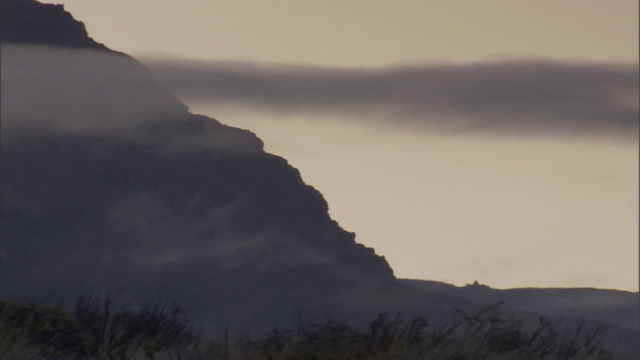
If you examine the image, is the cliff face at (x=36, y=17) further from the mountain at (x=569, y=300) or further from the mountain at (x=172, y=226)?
the mountain at (x=569, y=300)

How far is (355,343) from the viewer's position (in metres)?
13.6

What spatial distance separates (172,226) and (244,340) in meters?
160

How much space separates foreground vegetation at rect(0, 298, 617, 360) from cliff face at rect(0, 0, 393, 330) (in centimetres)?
10561

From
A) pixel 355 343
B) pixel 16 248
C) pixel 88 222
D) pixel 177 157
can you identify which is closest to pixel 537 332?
pixel 355 343

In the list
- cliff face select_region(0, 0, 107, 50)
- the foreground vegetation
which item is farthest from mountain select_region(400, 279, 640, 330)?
the foreground vegetation

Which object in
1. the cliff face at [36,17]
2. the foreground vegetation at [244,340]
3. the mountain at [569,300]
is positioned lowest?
the foreground vegetation at [244,340]

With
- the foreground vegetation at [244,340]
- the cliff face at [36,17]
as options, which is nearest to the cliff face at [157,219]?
the cliff face at [36,17]

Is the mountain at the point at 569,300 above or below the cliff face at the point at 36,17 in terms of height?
below

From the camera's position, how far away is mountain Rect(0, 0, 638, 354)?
137625 mm

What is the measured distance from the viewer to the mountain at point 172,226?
5418 inches

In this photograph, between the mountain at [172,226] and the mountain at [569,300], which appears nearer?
the mountain at [569,300]

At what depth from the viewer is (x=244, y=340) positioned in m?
14.2

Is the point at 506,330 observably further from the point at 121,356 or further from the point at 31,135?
the point at 31,135

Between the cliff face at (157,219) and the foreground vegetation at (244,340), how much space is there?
10561cm
